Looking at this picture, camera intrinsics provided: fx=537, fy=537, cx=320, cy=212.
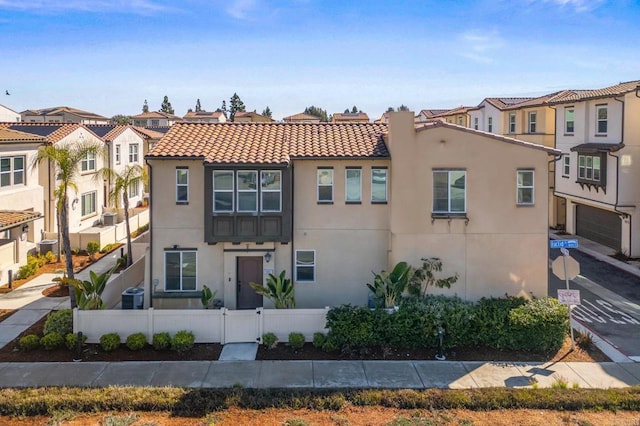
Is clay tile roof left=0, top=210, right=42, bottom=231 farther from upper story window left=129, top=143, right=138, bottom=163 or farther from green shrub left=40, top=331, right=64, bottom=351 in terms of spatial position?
upper story window left=129, top=143, right=138, bottom=163

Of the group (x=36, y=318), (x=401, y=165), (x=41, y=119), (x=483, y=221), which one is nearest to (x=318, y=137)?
(x=401, y=165)

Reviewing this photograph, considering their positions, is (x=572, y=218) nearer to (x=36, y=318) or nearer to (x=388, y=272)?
(x=388, y=272)

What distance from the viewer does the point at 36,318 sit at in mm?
18078

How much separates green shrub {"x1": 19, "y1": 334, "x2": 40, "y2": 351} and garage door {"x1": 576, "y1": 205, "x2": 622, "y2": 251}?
90.1 feet

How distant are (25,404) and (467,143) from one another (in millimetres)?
14371

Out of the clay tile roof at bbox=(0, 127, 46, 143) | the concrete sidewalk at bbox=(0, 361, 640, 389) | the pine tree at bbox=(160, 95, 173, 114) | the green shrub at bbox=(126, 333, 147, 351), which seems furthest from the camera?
the pine tree at bbox=(160, 95, 173, 114)

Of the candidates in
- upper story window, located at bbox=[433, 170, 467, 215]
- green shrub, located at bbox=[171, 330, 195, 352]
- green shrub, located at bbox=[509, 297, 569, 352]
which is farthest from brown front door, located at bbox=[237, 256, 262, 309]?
green shrub, located at bbox=[509, 297, 569, 352]

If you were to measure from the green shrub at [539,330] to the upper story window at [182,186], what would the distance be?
11092 millimetres

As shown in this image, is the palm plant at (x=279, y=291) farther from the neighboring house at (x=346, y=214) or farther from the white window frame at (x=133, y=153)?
the white window frame at (x=133, y=153)

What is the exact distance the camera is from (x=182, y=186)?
722 inches

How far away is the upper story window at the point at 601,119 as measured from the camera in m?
28.3

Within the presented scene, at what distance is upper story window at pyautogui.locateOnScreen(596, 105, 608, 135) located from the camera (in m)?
28.3

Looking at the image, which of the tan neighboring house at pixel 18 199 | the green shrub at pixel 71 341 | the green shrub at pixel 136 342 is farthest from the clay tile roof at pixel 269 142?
the tan neighboring house at pixel 18 199

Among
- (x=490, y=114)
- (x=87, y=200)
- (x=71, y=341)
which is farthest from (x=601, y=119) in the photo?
(x=87, y=200)
